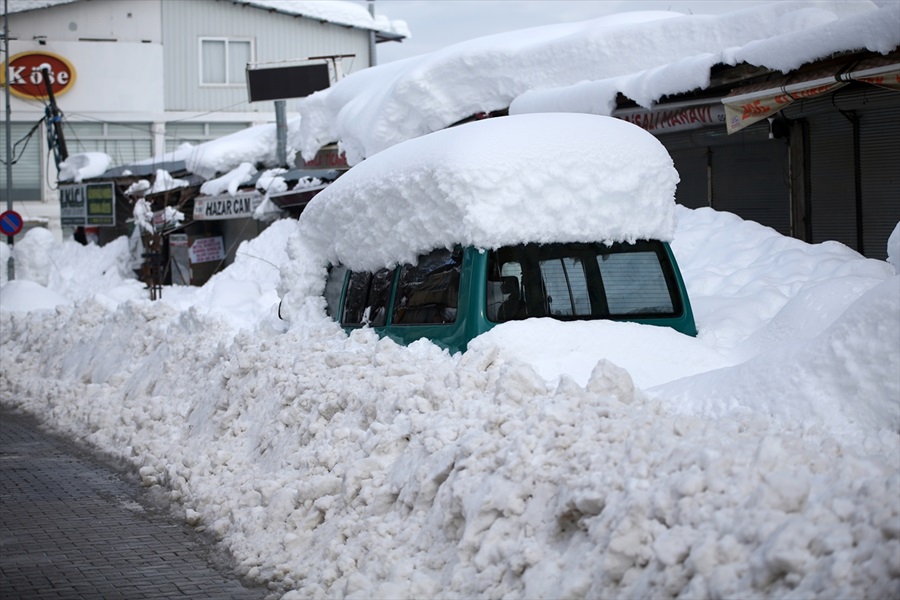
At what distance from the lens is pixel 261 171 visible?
1110 inches

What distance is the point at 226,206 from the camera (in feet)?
85.4

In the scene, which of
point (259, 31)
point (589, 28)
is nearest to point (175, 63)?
point (259, 31)

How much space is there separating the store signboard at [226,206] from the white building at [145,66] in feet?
56.8

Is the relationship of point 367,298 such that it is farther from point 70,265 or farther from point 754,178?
point 70,265

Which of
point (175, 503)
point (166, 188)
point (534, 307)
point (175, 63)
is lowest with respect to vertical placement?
point (175, 503)

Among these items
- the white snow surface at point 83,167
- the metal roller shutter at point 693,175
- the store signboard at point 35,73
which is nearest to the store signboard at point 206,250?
the white snow surface at point 83,167

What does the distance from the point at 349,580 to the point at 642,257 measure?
3.66 m

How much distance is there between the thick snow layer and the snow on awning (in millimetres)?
1665

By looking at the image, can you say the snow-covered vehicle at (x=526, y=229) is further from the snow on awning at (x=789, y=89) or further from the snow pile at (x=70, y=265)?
the snow pile at (x=70, y=265)

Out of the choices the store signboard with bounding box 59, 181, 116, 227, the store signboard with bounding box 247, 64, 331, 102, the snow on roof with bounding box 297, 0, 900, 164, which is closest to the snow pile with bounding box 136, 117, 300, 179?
the store signboard with bounding box 247, 64, 331, 102

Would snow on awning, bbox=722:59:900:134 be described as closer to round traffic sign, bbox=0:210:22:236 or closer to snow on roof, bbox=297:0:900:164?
snow on roof, bbox=297:0:900:164

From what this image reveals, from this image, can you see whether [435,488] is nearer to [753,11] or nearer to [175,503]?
[175,503]

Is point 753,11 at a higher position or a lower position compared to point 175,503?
higher

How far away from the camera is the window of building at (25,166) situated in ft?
144
